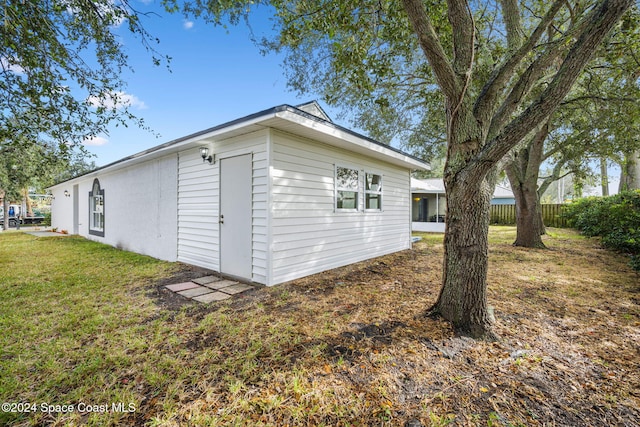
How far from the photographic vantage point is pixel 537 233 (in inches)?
326

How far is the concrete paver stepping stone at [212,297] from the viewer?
12.7 ft

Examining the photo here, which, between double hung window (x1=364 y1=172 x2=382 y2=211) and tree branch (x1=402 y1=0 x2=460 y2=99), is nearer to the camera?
→ tree branch (x1=402 y1=0 x2=460 y2=99)

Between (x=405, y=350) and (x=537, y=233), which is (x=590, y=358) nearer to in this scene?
(x=405, y=350)

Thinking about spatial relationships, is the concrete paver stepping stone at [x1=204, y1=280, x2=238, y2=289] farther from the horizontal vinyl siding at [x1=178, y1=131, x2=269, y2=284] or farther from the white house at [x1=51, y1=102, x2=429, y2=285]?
the horizontal vinyl siding at [x1=178, y1=131, x2=269, y2=284]

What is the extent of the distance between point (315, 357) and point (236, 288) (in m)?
2.45

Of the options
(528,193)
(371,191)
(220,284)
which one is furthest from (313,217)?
(528,193)

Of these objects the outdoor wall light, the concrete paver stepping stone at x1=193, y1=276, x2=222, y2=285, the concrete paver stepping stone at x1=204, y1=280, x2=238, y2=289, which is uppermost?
the outdoor wall light

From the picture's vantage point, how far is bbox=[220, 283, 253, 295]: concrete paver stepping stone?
4281 millimetres

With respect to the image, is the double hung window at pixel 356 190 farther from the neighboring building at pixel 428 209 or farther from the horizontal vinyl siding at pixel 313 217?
the neighboring building at pixel 428 209

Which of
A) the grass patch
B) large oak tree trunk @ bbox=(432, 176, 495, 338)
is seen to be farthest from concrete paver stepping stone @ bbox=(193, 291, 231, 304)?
large oak tree trunk @ bbox=(432, 176, 495, 338)

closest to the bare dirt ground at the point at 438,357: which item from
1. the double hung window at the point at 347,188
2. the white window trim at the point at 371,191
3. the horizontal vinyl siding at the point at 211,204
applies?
the horizontal vinyl siding at the point at 211,204

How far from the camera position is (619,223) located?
25.8 feet

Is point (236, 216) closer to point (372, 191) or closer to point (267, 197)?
point (267, 197)

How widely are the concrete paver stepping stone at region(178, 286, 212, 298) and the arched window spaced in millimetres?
7867
